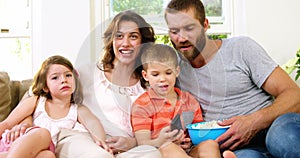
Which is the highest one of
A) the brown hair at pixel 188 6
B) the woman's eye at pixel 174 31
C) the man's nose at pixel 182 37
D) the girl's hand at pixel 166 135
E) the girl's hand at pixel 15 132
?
the brown hair at pixel 188 6

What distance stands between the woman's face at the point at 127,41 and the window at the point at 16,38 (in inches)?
53.6

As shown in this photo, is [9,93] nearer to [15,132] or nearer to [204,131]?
[15,132]

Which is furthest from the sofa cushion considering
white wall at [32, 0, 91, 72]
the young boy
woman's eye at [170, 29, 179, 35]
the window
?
woman's eye at [170, 29, 179, 35]

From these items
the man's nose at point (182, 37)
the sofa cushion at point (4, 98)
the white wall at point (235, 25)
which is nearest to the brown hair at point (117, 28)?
the man's nose at point (182, 37)

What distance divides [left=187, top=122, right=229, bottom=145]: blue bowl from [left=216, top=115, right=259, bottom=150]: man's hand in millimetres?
18

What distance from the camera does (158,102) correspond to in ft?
3.61

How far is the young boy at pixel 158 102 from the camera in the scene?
3.53 ft

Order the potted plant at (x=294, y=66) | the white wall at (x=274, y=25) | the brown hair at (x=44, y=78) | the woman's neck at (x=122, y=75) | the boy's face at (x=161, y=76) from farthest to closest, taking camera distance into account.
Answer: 1. the white wall at (x=274, y=25)
2. the potted plant at (x=294, y=66)
3. the brown hair at (x=44, y=78)
4. the woman's neck at (x=122, y=75)
5. the boy's face at (x=161, y=76)

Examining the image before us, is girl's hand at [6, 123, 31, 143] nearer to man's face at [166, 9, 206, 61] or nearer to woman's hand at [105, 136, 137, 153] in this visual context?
woman's hand at [105, 136, 137, 153]

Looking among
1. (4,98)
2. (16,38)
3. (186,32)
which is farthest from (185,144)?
(16,38)

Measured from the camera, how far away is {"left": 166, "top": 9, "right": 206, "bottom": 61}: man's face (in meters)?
1.21

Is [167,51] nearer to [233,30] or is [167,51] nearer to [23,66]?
[233,30]

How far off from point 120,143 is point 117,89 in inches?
7.5

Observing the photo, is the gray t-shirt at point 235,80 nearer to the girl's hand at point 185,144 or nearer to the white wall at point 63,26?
the girl's hand at point 185,144
